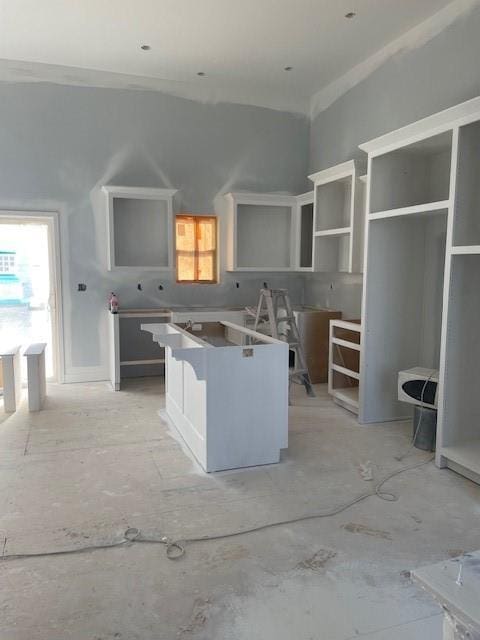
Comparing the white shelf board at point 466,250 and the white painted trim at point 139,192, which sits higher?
the white painted trim at point 139,192

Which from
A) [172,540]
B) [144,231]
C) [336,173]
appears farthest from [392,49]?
[172,540]

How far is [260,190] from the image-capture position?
598 cm

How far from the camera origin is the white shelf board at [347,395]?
14.5 feet

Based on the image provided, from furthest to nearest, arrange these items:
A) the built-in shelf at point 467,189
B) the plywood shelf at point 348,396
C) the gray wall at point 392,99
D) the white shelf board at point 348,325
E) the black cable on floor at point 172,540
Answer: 1. the plywood shelf at point 348,396
2. the white shelf board at point 348,325
3. the gray wall at point 392,99
4. the built-in shelf at point 467,189
5. the black cable on floor at point 172,540

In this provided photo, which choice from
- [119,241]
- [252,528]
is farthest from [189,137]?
[252,528]

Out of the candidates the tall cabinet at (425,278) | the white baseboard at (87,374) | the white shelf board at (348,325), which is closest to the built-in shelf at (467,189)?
the tall cabinet at (425,278)

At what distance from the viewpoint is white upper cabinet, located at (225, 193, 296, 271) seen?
5.84 meters

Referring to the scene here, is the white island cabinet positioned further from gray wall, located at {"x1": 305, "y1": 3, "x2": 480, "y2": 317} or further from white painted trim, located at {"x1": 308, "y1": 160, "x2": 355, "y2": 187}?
gray wall, located at {"x1": 305, "y1": 3, "x2": 480, "y2": 317}

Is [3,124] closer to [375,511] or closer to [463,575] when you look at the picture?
[375,511]

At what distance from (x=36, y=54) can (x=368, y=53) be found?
331 cm

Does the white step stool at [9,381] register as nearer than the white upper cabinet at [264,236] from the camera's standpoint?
Yes

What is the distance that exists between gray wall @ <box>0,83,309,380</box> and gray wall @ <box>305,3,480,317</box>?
0.59 meters

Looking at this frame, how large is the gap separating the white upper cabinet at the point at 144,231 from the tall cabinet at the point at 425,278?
2.48 metres

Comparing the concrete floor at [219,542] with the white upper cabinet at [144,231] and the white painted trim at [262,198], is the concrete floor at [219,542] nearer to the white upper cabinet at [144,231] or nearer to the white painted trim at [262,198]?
the white upper cabinet at [144,231]
